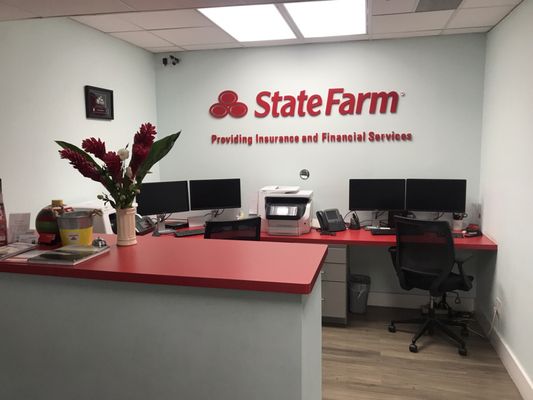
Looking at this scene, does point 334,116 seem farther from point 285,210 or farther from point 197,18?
point 197,18

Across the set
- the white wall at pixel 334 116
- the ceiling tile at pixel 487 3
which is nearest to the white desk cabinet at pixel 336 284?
the white wall at pixel 334 116

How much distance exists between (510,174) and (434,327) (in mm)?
1449

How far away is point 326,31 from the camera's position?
3873 millimetres

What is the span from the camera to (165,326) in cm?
171

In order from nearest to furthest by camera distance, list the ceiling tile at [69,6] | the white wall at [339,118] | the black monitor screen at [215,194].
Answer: the ceiling tile at [69,6] → the white wall at [339,118] → the black monitor screen at [215,194]

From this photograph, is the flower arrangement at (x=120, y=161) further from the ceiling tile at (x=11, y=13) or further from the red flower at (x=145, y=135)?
the ceiling tile at (x=11, y=13)

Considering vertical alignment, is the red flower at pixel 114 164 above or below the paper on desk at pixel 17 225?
above

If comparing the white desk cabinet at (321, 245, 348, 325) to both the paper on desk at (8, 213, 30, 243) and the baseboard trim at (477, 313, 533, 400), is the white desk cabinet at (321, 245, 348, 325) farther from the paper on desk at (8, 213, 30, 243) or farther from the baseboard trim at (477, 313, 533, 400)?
the paper on desk at (8, 213, 30, 243)

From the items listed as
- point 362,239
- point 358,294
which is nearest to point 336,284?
point 358,294

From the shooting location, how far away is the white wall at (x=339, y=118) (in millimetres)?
4109

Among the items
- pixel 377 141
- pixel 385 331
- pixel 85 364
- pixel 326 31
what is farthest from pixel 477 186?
pixel 85 364

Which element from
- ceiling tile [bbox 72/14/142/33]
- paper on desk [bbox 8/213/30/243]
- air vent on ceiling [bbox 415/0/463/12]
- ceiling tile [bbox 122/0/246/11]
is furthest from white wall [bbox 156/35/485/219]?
paper on desk [bbox 8/213/30/243]

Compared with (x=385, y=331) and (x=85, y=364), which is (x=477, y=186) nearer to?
(x=385, y=331)

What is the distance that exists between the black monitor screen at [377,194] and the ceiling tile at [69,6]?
2.67 metres
